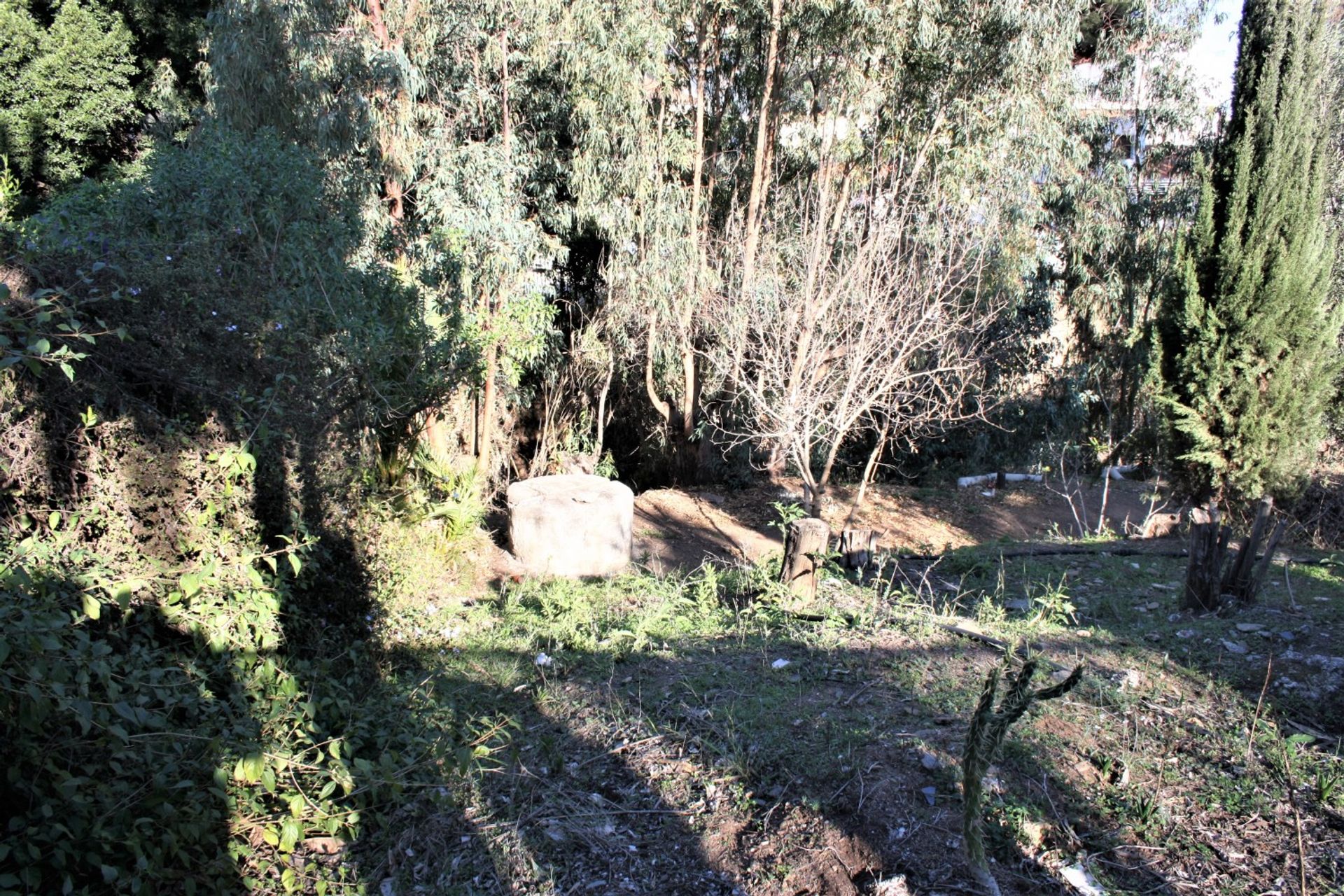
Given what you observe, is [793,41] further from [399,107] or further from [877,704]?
[877,704]

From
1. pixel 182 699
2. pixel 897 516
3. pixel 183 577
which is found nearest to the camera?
pixel 182 699

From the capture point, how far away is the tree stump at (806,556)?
6160mm

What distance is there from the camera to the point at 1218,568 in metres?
5.64

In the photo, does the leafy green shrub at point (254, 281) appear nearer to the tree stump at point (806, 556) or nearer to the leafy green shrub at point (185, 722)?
the leafy green shrub at point (185, 722)

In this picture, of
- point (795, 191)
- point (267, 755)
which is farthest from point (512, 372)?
point (267, 755)

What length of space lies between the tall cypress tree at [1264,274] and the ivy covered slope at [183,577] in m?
7.19

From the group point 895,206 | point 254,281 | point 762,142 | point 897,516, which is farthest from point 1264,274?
point 254,281

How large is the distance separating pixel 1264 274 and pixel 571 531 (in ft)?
21.8

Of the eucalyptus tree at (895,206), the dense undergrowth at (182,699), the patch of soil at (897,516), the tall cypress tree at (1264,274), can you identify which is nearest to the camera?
the dense undergrowth at (182,699)

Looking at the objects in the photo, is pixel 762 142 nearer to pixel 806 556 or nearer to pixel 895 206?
pixel 895 206

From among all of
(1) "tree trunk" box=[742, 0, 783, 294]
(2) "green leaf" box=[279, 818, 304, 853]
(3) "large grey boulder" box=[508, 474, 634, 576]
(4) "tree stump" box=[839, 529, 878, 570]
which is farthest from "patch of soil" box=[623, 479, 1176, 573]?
(2) "green leaf" box=[279, 818, 304, 853]

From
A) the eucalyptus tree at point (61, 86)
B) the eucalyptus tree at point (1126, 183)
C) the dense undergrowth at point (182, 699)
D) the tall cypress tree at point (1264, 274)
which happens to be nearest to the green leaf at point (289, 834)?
the dense undergrowth at point (182, 699)

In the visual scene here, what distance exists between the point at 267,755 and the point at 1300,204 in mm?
8641

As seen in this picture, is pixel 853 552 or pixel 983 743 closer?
pixel 983 743
